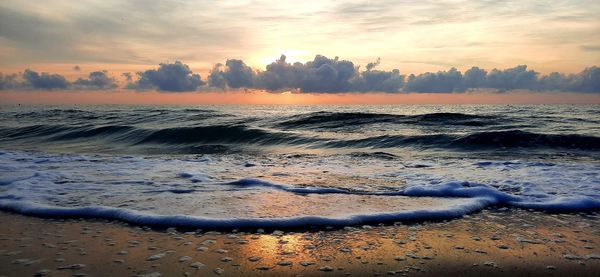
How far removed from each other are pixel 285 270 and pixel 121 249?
1.45m

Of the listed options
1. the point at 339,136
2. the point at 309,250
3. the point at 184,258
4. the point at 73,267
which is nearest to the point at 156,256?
the point at 184,258

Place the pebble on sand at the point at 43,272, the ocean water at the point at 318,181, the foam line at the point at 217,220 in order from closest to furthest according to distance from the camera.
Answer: the pebble on sand at the point at 43,272, the foam line at the point at 217,220, the ocean water at the point at 318,181

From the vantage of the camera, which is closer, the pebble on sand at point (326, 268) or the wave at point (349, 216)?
the pebble on sand at point (326, 268)

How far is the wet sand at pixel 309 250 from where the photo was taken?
10.5ft

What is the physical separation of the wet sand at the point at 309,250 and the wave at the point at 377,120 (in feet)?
50.6

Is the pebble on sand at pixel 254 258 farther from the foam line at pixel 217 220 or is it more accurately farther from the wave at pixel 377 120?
the wave at pixel 377 120

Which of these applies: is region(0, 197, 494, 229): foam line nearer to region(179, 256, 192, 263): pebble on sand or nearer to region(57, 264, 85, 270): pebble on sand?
region(179, 256, 192, 263): pebble on sand

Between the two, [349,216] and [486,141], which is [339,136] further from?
[349,216]

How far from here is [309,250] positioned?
11.8 ft

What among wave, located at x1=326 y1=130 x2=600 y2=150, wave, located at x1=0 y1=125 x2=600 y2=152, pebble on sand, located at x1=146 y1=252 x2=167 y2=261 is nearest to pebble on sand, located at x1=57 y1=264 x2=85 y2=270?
pebble on sand, located at x1=146 y1=252 x2=167 y2=261

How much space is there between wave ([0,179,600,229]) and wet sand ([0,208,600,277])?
0.57ft

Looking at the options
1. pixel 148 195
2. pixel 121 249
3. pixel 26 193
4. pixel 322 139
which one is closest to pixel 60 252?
pixel 121 249

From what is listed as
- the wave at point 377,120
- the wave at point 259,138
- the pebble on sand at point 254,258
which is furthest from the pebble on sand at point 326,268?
the wave at point 377,120

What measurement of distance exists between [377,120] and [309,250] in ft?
58.2
